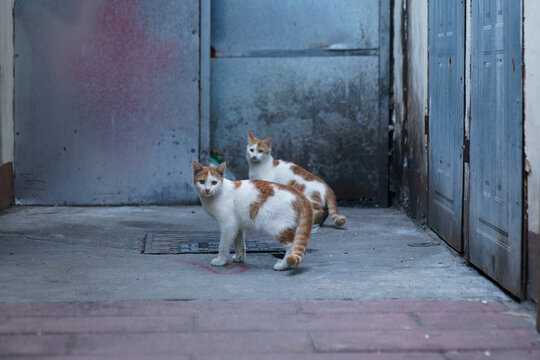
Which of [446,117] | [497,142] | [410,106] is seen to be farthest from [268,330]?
[410,106]

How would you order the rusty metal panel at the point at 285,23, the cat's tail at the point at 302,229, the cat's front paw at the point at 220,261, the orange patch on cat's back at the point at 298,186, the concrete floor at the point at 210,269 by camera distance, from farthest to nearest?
the rusty metal panel at the point at 285,23
the orange patch on cat's back at the point at 298,186
the cat's front paw at the point at 220,261
the cat's tail at the point at 302,229
the concrete floor at the point at 210,269

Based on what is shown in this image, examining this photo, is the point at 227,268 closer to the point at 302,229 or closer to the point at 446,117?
the point at 302,229

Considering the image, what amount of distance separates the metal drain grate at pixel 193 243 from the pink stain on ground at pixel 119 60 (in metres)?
2.04

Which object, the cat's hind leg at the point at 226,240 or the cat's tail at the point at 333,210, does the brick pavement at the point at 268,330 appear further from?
the cat's tail at the point at 333,210

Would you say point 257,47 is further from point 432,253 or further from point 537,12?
point 537,12

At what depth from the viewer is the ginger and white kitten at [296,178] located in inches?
270

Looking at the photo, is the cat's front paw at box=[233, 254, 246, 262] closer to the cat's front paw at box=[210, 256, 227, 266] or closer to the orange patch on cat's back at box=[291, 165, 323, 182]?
the cat's front paw at box=[210, 256, 227, 266]

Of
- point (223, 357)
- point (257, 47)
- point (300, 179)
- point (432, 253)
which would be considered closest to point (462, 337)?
point (223, 357)

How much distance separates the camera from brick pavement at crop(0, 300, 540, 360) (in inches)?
134

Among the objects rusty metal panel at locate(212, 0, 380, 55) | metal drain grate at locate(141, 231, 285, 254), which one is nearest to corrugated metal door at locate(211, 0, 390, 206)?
rusty metal panel at locate(212, 0, 380, 55)

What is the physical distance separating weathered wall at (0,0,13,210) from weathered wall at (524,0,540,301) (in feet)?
16.7

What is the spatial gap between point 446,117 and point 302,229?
5.19 ft

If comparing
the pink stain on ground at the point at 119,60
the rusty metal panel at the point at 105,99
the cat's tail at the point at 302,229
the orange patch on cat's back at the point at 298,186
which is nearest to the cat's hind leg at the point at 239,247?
the cat's tail at the point at 302,229

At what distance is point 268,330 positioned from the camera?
12.2 ft
